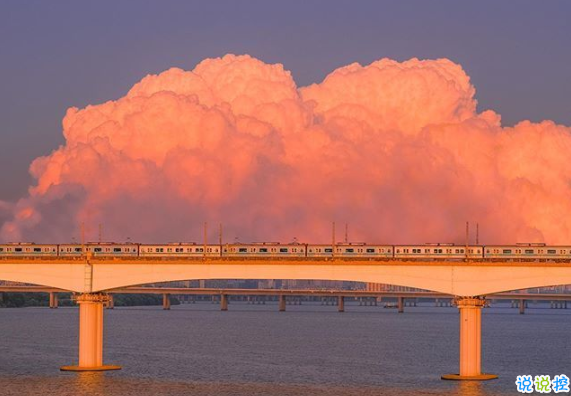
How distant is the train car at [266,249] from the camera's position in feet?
434

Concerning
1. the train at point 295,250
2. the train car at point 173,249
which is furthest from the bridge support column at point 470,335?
the train car at point 173,249

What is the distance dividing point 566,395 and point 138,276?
37682 mm

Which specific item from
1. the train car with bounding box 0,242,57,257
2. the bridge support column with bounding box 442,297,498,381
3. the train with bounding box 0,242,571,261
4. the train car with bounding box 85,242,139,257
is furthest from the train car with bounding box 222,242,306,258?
the bridge support column with bounding box 442,297,498,381

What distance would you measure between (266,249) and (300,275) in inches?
1287

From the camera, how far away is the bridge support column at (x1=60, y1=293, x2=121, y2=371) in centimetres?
10462

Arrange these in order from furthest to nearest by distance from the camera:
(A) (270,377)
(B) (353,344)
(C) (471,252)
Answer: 1. (B) (353,344)
2. (C) (471,252)
3. (A) (270,377)

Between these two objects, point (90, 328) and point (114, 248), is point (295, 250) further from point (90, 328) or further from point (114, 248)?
point (90, 328)

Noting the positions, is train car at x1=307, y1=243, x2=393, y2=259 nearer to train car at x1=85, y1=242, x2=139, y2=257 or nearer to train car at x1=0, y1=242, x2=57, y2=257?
train car at x1=85, y1=242, x2=139, y2=257

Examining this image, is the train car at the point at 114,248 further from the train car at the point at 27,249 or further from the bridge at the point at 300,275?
the bridge at the point at 300,275

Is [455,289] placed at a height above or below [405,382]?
above

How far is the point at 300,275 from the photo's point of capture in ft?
331

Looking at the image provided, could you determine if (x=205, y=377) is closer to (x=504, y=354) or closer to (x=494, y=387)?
(x=494, y=387)

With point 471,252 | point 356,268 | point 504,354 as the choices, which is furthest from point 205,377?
point 504,354

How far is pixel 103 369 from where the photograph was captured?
350ft
